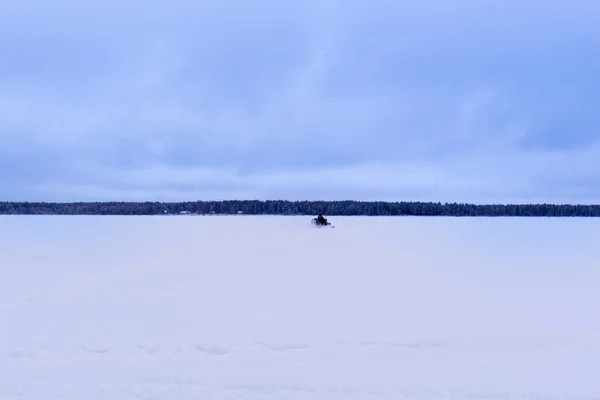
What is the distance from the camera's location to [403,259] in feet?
54.1

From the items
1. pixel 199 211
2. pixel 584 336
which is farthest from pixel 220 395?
pixel 199 211

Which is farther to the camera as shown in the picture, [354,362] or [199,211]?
[199,211]

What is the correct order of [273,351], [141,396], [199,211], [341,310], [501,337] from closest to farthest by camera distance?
[141,396]
[273,351]
[501,337]
[341,310]
[199,211]

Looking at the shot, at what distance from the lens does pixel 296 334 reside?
7242 millimetres

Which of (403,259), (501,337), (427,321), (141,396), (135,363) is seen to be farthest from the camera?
(403,259)

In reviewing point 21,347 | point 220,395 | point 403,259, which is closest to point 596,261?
point 403,259

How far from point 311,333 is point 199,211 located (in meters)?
125

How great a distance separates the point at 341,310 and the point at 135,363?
383 cm

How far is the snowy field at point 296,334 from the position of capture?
5492 millimetres

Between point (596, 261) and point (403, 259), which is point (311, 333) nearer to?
point (403, 259)

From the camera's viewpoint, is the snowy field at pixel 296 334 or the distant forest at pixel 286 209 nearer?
the snowy field at pixel 296 334

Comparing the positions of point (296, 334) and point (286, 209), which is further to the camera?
point (286, 209)

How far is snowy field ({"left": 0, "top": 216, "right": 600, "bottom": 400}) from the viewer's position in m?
5.49

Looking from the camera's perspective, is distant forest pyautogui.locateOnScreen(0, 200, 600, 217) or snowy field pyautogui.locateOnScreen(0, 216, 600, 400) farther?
distant forest pyautogui.locateOnScreen(0, 200, 600, 217)
